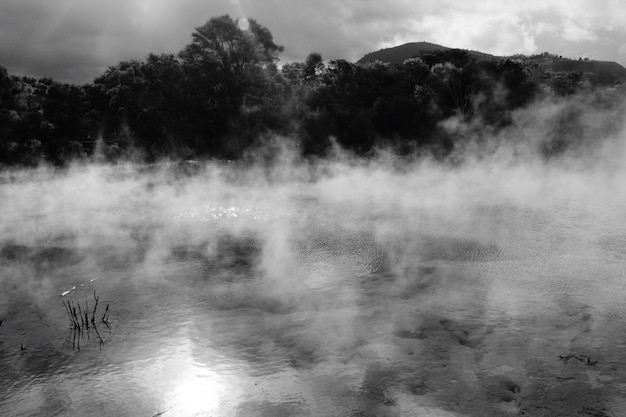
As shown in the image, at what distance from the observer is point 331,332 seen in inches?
145

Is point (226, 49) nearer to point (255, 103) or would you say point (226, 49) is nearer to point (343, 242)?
point (255, 103)

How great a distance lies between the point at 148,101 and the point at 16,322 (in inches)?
840

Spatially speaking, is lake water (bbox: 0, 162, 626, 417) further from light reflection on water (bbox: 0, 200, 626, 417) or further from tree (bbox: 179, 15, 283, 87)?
tree (bbox: 179, 15, 283, 87)

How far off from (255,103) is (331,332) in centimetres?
2184

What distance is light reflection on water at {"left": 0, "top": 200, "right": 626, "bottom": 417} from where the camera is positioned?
2.85 m

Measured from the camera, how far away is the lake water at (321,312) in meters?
2.88

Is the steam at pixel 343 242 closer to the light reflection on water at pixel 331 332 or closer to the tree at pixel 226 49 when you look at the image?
the light reflection on water at pixel 331 332

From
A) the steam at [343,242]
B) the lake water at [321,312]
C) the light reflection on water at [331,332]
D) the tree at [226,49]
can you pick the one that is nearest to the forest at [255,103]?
the tree at [226,49]

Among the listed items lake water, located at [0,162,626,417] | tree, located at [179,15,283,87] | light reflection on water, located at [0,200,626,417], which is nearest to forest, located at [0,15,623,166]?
tree, located at [179,15,283,87]

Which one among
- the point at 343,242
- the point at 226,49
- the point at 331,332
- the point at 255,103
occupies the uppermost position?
the point at 226,49

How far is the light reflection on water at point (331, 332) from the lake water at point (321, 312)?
0.05ft

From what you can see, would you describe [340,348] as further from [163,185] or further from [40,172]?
[40,172]

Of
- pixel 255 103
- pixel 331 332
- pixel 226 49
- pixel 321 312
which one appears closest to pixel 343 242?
pixel 321 312

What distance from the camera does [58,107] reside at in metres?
23.8
